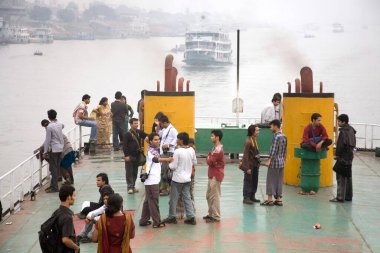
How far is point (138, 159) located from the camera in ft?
44.7

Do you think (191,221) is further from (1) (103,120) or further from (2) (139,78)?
(2) (139,78)

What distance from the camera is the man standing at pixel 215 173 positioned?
11.6m

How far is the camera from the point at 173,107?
584 inches

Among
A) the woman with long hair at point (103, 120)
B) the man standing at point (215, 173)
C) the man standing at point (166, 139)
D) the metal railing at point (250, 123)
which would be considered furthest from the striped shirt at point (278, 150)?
the woman with long hair at point (103, 120)

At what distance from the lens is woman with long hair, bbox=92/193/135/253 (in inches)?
298

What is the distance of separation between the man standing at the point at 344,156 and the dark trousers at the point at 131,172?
12.3 ft

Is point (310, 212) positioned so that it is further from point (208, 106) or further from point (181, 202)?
point (208, 106)

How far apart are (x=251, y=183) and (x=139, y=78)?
91.6 m

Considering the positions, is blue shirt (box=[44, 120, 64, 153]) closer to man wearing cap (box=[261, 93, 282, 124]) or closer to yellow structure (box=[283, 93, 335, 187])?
yellow structure (box=[283, 93, 335, 187])

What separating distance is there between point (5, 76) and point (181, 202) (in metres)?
112

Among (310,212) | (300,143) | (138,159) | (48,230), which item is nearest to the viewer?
(48,230)

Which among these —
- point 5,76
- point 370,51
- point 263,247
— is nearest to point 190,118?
point 263,247

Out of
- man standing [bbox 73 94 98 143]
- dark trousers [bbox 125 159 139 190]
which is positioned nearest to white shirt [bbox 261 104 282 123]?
man standing [bbox 73 94 98 143]

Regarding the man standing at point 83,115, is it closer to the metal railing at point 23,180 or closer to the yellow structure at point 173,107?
the metal railing at point 23,180
